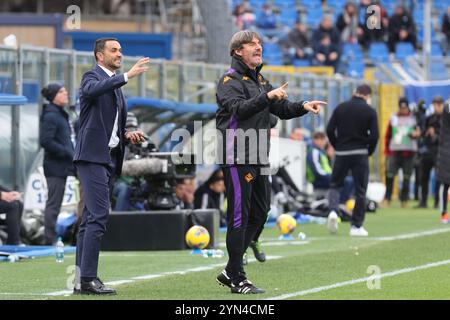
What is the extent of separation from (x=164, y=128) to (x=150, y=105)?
11.5 ft

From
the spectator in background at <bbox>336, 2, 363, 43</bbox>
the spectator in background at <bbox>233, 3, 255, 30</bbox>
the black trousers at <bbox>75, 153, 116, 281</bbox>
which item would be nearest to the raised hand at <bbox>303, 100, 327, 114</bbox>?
the black trousers at <bbox>75, 153, 116, 281</bbox>

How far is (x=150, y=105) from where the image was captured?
63.4ft

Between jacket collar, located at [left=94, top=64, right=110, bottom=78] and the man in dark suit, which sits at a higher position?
jacket collar, located at [left=94, top=64, right=110, bottom=78]

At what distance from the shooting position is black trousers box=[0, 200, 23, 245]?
16.2 meters

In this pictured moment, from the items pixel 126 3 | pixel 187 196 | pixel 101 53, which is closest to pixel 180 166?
pixel 187 196

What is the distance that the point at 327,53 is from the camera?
34.7m

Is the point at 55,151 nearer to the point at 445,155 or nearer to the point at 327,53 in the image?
the point at 445,155

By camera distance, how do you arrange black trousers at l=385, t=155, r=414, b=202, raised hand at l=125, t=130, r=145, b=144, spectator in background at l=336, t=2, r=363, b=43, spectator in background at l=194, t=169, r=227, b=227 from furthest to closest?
1. spectator in background at l=336, t=2, r=363, b=43
2. black trousers at l=385, t=155, r=414, b=202
3. spectator in background at l=194, t=169, r=227, b=227
4. raised hand at l=125, t=130, r=145, b=144

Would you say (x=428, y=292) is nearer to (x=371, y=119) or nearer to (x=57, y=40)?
(x=371, y=119)

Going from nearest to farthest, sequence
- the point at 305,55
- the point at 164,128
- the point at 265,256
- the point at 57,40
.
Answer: the point at 265,256
the point at 164,128
the point at 57,40
the point at 305,55

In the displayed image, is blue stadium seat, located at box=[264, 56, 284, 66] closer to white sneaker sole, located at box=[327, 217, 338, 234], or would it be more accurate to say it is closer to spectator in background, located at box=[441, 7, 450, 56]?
spectator in background, located at box=[441, 7, 450, 56]

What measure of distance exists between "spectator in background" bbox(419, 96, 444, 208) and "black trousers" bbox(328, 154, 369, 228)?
695cm

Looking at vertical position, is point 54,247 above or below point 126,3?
below

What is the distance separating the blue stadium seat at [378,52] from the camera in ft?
121
